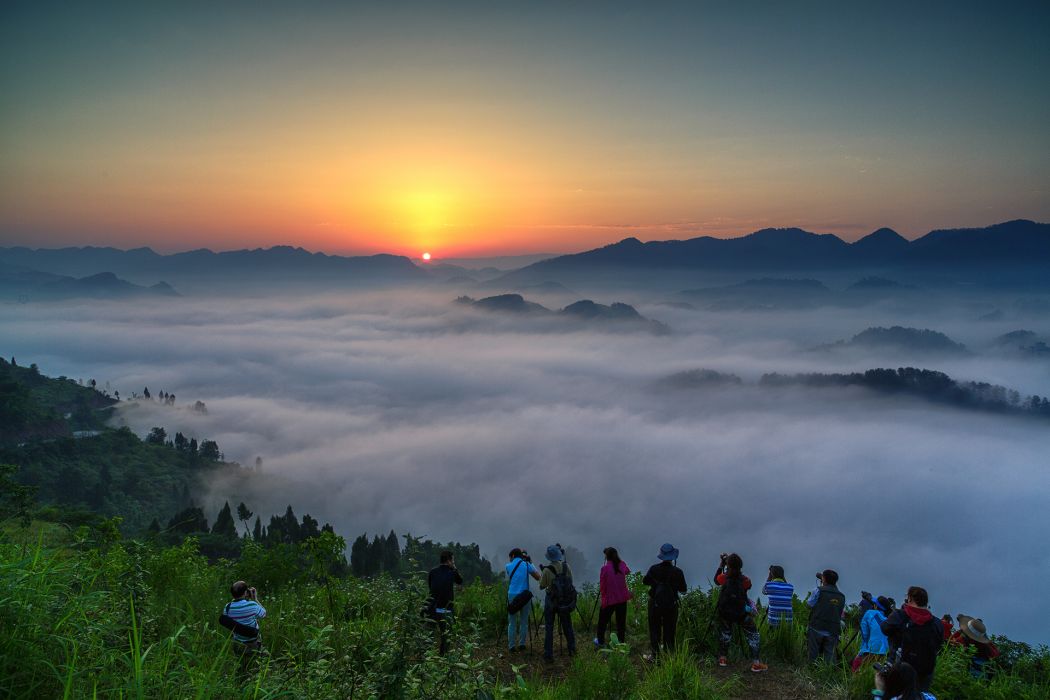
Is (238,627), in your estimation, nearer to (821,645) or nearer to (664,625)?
(664,625)

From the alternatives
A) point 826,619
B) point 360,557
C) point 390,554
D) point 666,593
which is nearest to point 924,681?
point 826,619

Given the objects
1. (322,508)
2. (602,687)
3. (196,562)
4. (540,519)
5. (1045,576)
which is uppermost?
(602,687)

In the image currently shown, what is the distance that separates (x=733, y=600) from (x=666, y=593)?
0.94m

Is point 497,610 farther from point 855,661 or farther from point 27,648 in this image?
point 27,648

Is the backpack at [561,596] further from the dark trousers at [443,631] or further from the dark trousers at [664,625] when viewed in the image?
the dark trousers at [443,631]

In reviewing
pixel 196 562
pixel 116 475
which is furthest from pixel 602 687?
pixel 116 475

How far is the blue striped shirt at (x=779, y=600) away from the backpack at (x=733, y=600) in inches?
37.6

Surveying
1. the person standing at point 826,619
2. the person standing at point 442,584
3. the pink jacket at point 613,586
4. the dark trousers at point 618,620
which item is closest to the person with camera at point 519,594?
the person standing at point 442,584

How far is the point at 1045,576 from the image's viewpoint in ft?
535

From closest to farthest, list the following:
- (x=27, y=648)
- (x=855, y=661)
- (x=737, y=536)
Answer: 1. (x=27, y=648)
2. (x=855, y=661)
3. (x=737, y=536)

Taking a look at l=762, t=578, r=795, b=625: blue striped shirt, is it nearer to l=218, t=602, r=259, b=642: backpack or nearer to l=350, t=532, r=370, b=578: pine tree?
l=218, t=602, r=259, b=642: backpack

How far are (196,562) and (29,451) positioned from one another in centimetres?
11913

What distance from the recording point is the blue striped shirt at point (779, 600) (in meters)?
8.47

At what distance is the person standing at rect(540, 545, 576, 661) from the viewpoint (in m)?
8.11
